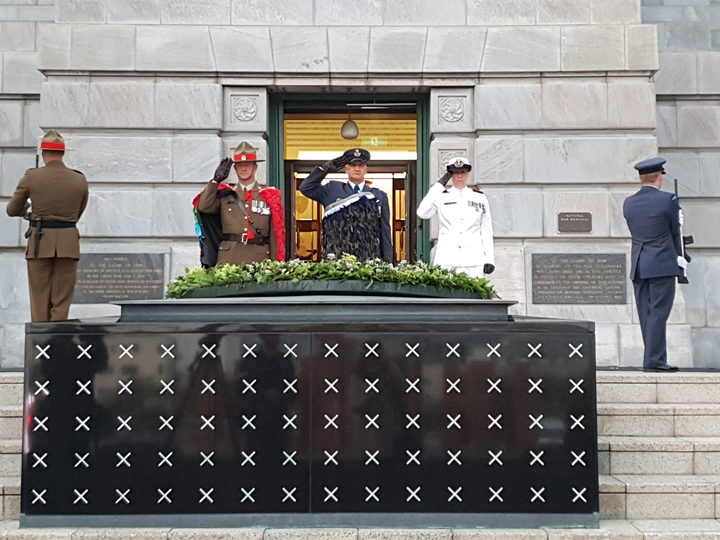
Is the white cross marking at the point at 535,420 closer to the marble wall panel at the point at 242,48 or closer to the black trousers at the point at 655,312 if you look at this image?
the black trousers at the point at 655,312

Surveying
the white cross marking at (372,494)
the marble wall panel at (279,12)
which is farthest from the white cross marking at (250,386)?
the marble wall panel at (279,12)

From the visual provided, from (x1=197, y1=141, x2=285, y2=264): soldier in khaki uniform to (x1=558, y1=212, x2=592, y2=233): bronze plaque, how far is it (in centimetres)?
498

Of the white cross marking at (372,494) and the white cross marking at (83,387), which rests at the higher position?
the white cross marking at (83,387)

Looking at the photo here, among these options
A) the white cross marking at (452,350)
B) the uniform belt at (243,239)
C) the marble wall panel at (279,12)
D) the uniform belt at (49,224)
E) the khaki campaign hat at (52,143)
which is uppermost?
the marble wall panel at (279,12)

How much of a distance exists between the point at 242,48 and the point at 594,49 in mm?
5321

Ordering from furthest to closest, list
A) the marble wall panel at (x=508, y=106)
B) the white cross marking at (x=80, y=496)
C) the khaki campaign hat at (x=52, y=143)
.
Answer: the marble wall panel at (x=508, y=106) < the khaki campaign hat at (x=52, y=143) < the white cross marking at (x=80, y=496)

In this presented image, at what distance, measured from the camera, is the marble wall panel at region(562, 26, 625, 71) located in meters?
12.4

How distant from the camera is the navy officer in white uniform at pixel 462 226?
989 cm

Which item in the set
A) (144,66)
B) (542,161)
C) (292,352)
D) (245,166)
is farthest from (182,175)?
(292,352)

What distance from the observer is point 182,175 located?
1227 cm

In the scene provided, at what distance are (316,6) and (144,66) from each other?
2.75 meters

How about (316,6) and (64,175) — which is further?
(316,6)

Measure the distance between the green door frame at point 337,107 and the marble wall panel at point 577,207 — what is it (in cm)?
188

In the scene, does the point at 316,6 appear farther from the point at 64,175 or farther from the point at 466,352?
the point at 466,352
